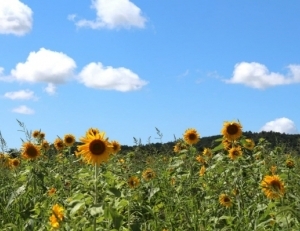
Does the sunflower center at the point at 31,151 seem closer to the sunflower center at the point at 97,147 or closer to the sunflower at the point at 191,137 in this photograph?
the sunflower center at the point at 97,147

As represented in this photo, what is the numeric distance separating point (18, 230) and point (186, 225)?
4.99 ft

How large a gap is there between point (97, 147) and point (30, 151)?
8.49ft

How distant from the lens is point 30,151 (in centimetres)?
691

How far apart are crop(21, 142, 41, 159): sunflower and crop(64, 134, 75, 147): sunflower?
2907mm

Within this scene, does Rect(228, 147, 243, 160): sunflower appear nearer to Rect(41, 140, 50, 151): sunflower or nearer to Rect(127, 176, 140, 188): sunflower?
Rect(127, 176, 140, 188): sunflower

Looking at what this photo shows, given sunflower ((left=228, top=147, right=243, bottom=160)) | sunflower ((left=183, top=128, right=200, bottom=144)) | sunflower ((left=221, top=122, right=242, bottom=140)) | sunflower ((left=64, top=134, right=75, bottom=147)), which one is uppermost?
sunflower ((left=64, top=134, right=75, bottom=147))

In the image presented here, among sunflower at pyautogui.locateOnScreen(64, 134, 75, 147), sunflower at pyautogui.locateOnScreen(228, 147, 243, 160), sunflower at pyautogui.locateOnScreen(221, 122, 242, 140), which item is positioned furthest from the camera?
sunflower at pyautogui.locateOnScreen(64, 134, 75, 147)

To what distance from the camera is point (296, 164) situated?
8.67 metres

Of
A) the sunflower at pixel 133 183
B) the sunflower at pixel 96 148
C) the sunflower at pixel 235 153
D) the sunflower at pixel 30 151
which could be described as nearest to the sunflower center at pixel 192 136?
the sunflower at pixel 235 153

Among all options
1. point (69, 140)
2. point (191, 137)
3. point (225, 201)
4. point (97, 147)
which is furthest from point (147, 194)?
point (69, 140)

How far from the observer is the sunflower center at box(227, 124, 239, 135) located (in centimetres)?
735

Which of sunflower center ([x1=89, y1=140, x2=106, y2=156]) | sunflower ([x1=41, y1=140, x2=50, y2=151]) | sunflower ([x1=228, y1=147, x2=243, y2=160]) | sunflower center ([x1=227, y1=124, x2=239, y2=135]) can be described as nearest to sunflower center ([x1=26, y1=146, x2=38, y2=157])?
sunflower ([x1=41, y1=140, x2=50, y2=151])

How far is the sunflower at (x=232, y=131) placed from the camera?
7348mm

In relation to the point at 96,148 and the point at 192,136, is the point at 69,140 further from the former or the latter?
the point at 96,148
